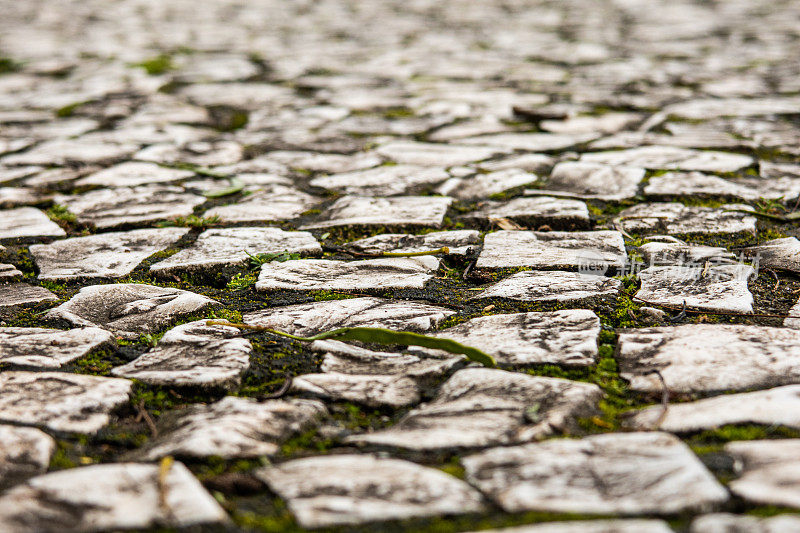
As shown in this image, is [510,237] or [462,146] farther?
[462,146]

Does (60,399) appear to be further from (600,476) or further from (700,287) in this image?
(700,287)

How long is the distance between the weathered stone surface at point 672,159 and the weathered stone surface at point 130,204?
171cm

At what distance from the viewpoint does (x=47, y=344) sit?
1.57 meters

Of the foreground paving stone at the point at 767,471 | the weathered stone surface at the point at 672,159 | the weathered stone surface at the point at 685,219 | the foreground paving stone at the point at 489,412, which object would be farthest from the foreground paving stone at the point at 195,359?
the weathered stone surface at the point at 672,159

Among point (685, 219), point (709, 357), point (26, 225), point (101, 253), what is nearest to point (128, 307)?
point (101, 253)

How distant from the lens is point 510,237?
2252mm

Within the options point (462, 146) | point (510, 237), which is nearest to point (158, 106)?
point (462, 146)

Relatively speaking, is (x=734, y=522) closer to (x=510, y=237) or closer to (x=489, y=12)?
(x=510, y=237)

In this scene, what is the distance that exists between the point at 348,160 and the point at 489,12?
6476 millimetres

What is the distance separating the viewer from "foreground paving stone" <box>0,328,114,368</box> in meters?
1.49

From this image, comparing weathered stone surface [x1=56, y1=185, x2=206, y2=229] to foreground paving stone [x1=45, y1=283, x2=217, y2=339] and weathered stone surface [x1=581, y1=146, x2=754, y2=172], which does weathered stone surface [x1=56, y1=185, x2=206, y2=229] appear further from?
weathered stone surface [x1=581, y1=146, x2=754, y2=172]

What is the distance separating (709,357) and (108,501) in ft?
3.74

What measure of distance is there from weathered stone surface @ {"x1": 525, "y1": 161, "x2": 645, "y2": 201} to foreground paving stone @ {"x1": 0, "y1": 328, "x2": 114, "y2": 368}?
5.50 ft

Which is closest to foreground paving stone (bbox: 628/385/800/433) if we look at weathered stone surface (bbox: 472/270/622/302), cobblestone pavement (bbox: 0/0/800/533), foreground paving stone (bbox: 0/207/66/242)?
cobblestone pavement (bbox: 0/0/800/533)
